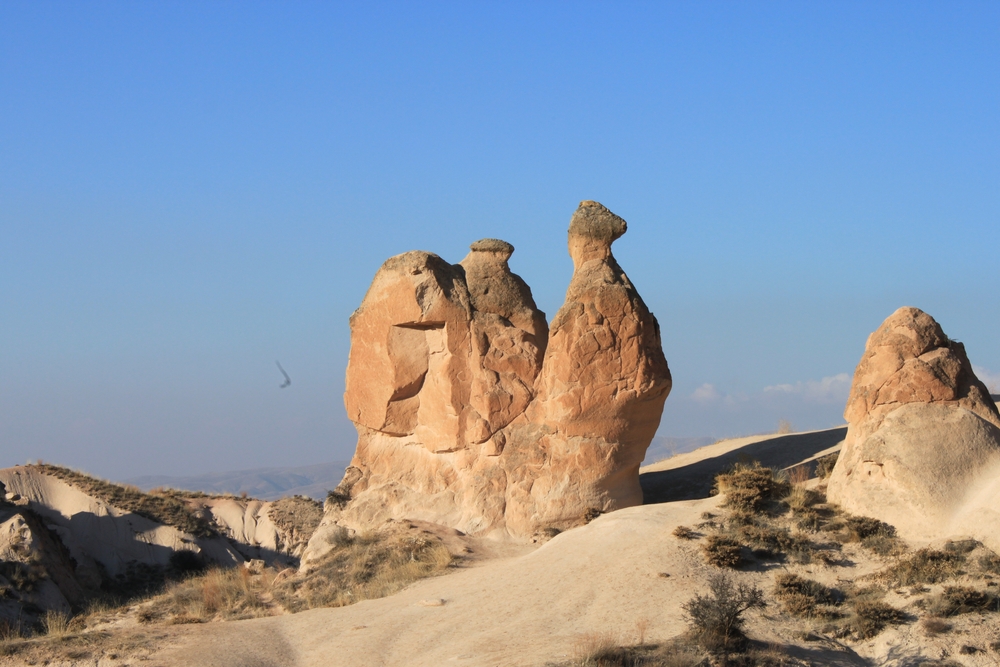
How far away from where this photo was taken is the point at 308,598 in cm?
1908

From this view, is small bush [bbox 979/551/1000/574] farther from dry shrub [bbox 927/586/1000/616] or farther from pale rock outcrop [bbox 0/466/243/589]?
pale rock outcrop [bbox 0/466/243/589]

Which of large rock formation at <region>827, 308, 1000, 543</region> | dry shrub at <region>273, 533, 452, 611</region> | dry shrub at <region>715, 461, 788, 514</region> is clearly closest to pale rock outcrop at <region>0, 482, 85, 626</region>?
dry shrub at <region>273, 533, 452, 611</region>

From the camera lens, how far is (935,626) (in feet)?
44.8

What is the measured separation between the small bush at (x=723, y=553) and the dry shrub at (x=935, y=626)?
9.37 ft

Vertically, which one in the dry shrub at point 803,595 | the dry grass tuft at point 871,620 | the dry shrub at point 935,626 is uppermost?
the dry shrub at point 803,595

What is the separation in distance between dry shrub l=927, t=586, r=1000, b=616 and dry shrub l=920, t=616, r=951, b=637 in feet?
0.60

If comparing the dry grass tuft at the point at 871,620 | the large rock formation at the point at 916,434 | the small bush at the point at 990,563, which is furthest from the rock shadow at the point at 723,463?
the dry grass tuft at the point at 871,620

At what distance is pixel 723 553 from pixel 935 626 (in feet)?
10.5

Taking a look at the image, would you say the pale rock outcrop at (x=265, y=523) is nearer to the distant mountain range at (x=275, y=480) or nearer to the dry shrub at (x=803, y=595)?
the dry shrub at (x=803, y=595)

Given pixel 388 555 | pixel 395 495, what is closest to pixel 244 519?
Result: pixel 395 495

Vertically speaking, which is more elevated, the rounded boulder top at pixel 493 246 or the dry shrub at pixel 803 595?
the rounded boulder top at pixel 493 246

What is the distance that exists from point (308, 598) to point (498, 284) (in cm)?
725

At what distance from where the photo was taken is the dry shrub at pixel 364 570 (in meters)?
18.4

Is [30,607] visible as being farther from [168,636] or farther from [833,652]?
[833,652]
